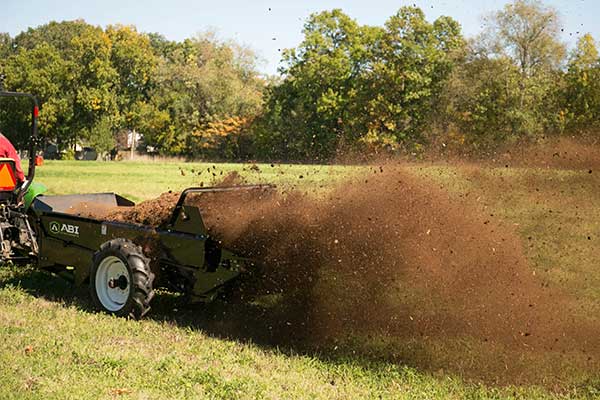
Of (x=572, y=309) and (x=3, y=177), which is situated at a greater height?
(x=3, y=177)

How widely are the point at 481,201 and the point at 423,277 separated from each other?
3.38 ft

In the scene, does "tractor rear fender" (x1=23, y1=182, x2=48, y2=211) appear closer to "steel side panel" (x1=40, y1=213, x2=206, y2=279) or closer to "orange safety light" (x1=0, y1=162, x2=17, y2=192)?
"orange safety light" (x1=0, y1=162, x2=17, y2=192)

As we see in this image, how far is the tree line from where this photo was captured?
32938 millimetres

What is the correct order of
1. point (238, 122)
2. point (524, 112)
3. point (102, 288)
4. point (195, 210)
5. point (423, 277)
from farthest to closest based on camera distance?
point (238, 122)
point (524, 112)
point (102, 288)
point (195, 210)
point (423, 277)

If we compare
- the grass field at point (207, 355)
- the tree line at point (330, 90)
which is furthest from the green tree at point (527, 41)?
the grass field at point (207, 355)

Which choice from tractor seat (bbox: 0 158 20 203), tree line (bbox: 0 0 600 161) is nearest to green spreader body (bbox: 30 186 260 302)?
tractor seat (bbox: 0 158 20 203)

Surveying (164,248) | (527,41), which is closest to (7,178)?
(164,248)

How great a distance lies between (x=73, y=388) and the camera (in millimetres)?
4414

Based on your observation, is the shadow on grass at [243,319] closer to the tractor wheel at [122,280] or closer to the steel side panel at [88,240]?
the tractor wheel at [122,280]

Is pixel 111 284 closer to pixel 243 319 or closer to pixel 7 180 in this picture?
pixel 243 319

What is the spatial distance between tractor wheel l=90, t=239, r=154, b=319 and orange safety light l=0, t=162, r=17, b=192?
2089mm

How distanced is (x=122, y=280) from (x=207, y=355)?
57.7 inches

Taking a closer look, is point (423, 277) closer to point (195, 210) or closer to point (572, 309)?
point (572, 309)

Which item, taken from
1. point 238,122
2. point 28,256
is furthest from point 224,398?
point 238,122
